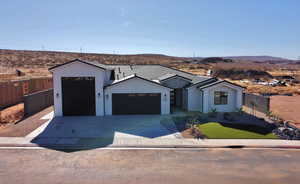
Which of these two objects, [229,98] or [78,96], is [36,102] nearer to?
[78,96]

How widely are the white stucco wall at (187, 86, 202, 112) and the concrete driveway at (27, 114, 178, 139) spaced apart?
12.1 ft

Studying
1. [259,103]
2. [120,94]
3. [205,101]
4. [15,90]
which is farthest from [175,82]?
[15,90]

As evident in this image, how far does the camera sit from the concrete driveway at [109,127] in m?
13.8

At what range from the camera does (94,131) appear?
1466 cm

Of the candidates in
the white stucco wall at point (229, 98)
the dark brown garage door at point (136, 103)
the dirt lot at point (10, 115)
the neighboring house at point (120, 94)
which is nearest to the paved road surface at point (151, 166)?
the dirt lot at point (10, 115)

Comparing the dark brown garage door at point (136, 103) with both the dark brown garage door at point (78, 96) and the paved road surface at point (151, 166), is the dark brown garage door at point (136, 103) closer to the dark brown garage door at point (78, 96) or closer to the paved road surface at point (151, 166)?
the dark brown garage door at point (78, 96)

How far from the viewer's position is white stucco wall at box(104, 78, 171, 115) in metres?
19.5

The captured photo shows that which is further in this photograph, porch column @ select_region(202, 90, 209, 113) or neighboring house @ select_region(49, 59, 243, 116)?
porch column @ select_region(202, 90, 209, 113)

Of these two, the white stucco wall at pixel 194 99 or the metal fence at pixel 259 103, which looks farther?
the white stucco wall at pixel 194 99

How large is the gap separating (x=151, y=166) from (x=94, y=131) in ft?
20.8

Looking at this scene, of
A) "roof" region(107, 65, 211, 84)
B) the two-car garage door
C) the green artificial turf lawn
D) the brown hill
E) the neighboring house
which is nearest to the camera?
the green artificial turf lawn

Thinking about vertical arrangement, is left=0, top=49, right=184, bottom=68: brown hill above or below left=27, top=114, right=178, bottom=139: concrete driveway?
above

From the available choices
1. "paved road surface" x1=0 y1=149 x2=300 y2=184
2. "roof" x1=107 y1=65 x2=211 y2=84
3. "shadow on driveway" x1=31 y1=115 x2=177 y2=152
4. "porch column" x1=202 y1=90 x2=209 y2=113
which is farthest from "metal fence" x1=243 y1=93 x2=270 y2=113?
"shadow on driveway" x1=31 y1=115 x2=177 y2=152

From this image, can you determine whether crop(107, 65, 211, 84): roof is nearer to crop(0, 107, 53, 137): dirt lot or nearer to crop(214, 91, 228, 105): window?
→ crop(214, 91, 228, 105): window
